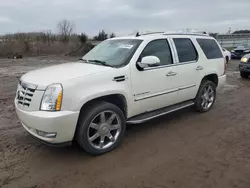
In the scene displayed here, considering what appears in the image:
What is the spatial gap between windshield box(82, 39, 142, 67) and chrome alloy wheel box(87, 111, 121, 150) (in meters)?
0.89

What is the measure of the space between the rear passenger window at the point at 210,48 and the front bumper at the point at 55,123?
362 centimetres

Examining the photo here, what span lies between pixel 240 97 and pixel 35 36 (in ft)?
121

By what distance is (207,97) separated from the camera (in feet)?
19.1

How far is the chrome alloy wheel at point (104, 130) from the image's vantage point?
144 inches

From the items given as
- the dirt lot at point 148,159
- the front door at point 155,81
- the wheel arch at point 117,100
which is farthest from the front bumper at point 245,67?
the wheel arch at point 117,100

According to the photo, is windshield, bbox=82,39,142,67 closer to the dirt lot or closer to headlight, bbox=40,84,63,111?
headlight, bbox=40,84,63,111

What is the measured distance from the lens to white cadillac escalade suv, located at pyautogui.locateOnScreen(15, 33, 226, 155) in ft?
10.8

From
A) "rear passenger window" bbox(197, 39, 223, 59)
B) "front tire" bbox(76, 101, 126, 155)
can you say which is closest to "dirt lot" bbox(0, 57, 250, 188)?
"front tire" bbox(76, 101, 126, 155)

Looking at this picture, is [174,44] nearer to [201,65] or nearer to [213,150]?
[201,65]

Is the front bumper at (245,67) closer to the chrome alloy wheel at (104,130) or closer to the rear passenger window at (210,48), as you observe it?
the rear passenger window at (210,48)

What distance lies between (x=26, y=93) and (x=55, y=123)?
0.73 m

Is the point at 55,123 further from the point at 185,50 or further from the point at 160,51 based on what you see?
the point at 185,50

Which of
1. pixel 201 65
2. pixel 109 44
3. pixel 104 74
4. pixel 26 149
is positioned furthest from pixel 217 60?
pixel 26 149

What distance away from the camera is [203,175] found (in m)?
3.16
